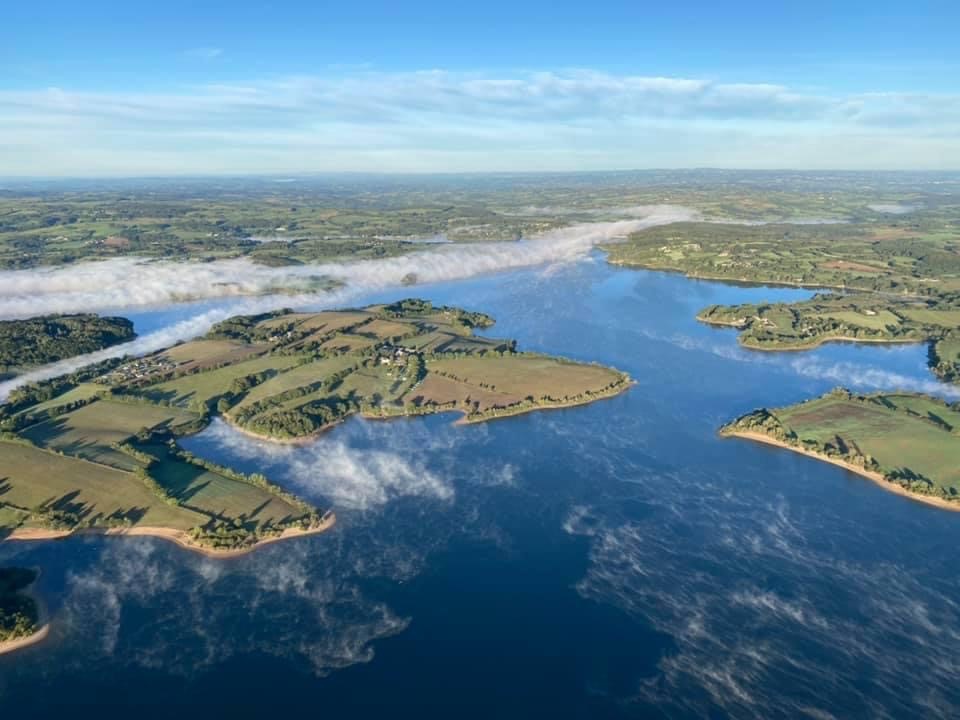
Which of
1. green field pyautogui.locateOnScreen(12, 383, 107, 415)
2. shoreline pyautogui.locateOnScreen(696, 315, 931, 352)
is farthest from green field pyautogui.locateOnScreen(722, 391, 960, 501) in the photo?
green field pyautogui.locateOnScreen(12, 383, 107, 415)

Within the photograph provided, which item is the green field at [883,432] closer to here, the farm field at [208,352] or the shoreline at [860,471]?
the shoreline at [860,471]

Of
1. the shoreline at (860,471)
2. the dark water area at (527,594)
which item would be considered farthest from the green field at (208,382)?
the shoreline at (860,471)

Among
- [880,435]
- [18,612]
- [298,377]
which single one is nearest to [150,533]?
[18,612]

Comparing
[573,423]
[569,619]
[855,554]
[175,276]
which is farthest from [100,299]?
[855,554]

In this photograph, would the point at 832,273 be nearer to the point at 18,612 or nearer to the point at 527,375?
the point at 527,375

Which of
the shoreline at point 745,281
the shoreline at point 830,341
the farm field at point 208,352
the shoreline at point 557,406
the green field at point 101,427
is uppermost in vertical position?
the shoreline at point 745,281

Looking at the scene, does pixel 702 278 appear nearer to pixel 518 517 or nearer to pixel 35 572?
pixel 518 517
